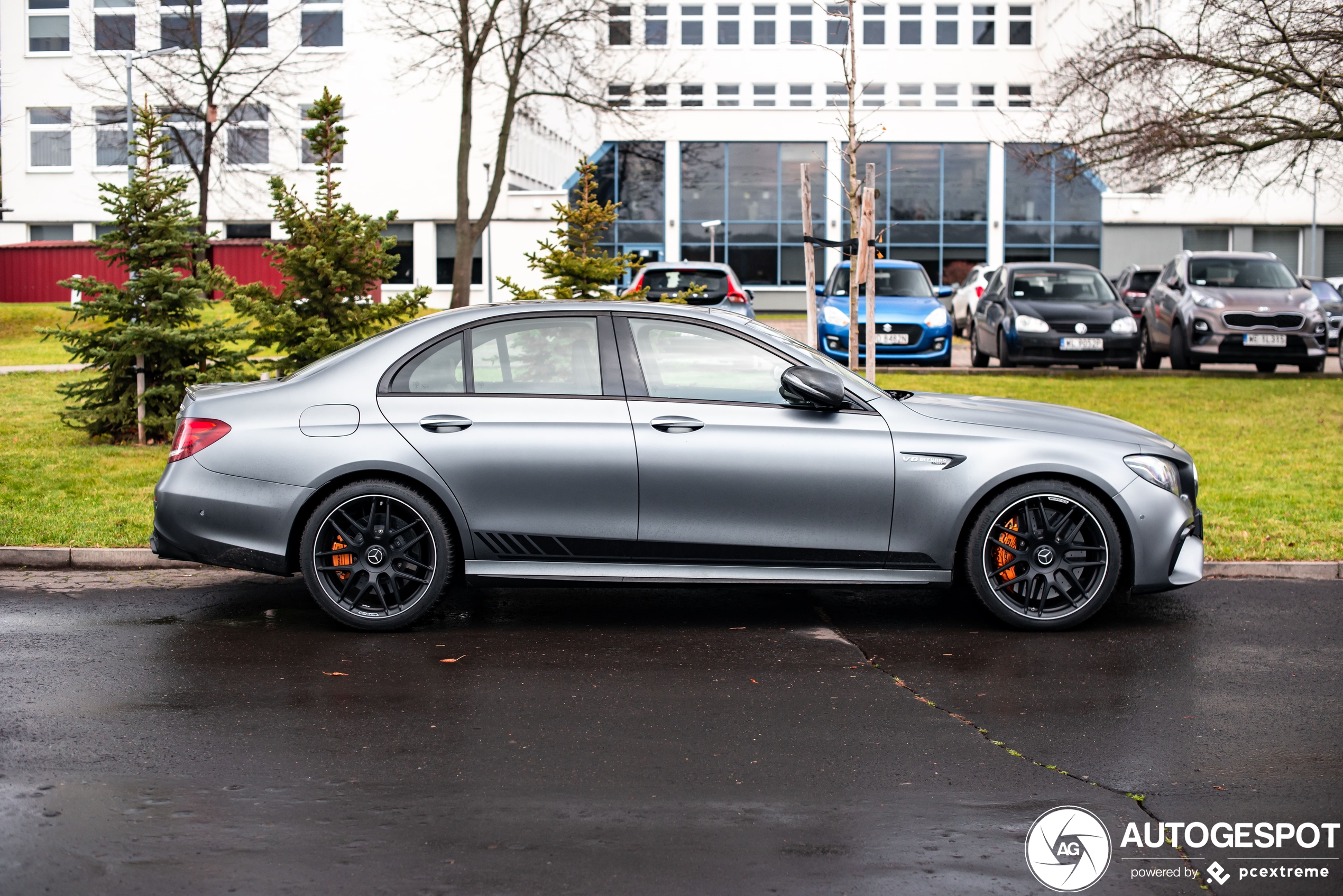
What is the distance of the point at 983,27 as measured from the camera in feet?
203

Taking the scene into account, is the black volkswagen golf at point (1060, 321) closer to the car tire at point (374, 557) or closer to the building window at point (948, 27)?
the car tire at point (374, 557)

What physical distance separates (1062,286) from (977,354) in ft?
6.51

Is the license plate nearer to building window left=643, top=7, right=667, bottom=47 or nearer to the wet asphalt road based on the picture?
the wet asphalt road

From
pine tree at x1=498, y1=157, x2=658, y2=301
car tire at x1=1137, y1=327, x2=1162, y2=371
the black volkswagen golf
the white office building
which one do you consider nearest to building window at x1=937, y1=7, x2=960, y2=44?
the white office building

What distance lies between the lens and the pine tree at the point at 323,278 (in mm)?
12094

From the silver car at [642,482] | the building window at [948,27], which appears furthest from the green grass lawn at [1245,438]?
the building window at [948,27]

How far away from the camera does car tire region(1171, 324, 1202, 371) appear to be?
849 inches

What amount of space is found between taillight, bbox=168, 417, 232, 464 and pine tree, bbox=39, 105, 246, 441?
5.91 m

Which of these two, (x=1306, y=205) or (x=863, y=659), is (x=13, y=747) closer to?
(x=863, y=659)

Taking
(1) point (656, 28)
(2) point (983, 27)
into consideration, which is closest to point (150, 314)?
(1) point (656, 28)

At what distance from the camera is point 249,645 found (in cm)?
646

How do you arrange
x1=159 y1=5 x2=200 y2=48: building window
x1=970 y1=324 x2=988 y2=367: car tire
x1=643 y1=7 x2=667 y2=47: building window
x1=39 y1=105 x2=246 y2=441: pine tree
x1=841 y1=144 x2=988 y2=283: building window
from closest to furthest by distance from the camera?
x1=39 y1=105 x2=246 y2=441: pine tree
x1=970 y1=324 x2=988 y2=367: car tire
x1=159 y1=5 x2=200 y2=48: building window
x1=643 y1=7 x2=667 y2=47: building window
x1=841 y1=144 x2=988 y2=283: building window

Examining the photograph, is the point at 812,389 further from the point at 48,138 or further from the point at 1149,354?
the point at 48,138

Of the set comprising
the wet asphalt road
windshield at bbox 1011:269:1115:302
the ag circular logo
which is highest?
windshield at bbox 1011:269:1115:302
